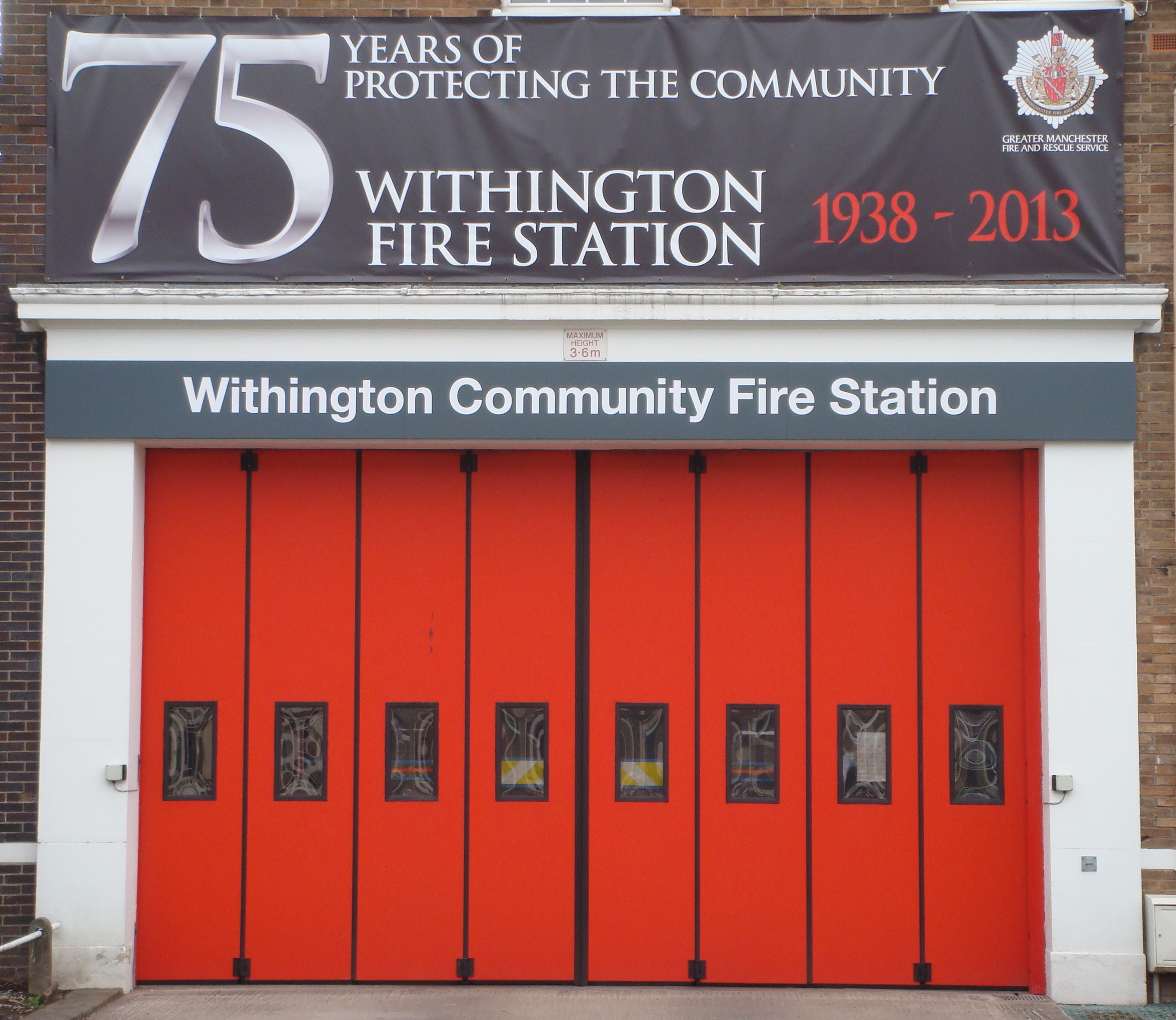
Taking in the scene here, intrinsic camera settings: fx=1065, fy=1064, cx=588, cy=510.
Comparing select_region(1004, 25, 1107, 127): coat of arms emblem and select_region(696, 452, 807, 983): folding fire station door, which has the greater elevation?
select_region(1004, 25, 1107, 127): coat of arms emblem

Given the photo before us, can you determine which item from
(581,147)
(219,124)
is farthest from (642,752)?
(219,124)

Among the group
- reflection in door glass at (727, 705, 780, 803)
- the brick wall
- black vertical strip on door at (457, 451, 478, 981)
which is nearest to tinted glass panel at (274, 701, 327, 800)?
black vertical strip on door at (457, 451, 478, 981)

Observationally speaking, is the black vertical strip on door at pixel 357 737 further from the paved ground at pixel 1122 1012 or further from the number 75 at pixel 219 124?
the paved ground at pixel 1122 1012

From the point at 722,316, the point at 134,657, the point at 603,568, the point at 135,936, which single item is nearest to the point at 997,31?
the point at 722,316

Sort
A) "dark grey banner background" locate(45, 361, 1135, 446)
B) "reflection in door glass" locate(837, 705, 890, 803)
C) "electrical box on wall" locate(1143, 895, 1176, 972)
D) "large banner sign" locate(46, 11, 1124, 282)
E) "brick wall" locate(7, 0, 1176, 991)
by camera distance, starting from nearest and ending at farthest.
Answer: "electrical box on wall" locate(1143, 895, 1176, 972) < "brick wall" locate(7, 0, 1176, 991) < "dark grey banner background" locate(45, 361, 1135, 446) < "large banner sign" locate(46, 11, 1124, 282) < "reflection in door glass" locate(837, 705, 890, 803)

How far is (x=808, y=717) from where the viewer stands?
805cm

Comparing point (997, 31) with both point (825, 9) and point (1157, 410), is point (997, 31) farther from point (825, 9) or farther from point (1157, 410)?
point (1157, 410)

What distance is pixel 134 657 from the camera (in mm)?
7922

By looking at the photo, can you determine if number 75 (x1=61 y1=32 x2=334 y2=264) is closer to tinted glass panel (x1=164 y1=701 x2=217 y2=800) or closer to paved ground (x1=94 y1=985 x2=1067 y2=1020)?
tinted glass panel (x1=164 y1=701 x2=217 y2=800)

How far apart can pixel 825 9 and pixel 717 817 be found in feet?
20.2

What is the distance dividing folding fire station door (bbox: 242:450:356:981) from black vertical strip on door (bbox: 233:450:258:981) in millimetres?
24

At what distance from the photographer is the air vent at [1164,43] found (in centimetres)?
789

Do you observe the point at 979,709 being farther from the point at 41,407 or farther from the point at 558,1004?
the point at 41,407

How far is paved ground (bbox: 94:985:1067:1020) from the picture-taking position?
7.26 meters
